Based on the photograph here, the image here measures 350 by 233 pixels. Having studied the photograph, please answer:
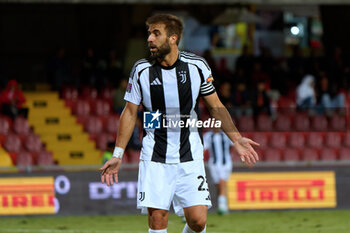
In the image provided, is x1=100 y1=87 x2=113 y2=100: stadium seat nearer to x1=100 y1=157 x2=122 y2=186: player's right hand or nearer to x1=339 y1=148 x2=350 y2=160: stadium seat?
x1=339 y1=148 x2=350 y2=160: stadium seat

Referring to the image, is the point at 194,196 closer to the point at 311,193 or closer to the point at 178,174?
the point at 178,174

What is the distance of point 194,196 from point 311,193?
800cm

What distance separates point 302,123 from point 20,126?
6.58 m

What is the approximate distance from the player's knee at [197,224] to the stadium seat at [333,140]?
11699 mm

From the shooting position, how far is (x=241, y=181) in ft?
46.2

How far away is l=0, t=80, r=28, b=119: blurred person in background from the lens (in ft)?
54.2

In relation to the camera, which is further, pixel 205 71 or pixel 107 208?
pixel 107 208

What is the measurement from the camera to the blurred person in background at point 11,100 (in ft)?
54.2

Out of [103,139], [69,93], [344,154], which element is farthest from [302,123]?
[69,93]

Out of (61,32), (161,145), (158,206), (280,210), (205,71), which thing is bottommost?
(280,210)

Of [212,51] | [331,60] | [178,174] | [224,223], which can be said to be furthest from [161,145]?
[212,51]

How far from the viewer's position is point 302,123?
18125mm

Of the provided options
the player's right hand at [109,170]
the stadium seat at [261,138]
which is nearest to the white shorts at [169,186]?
the player's right hand at [109,170]

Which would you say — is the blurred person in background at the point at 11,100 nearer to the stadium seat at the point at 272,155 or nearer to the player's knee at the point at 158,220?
the stadium seat at the point at 272,155
